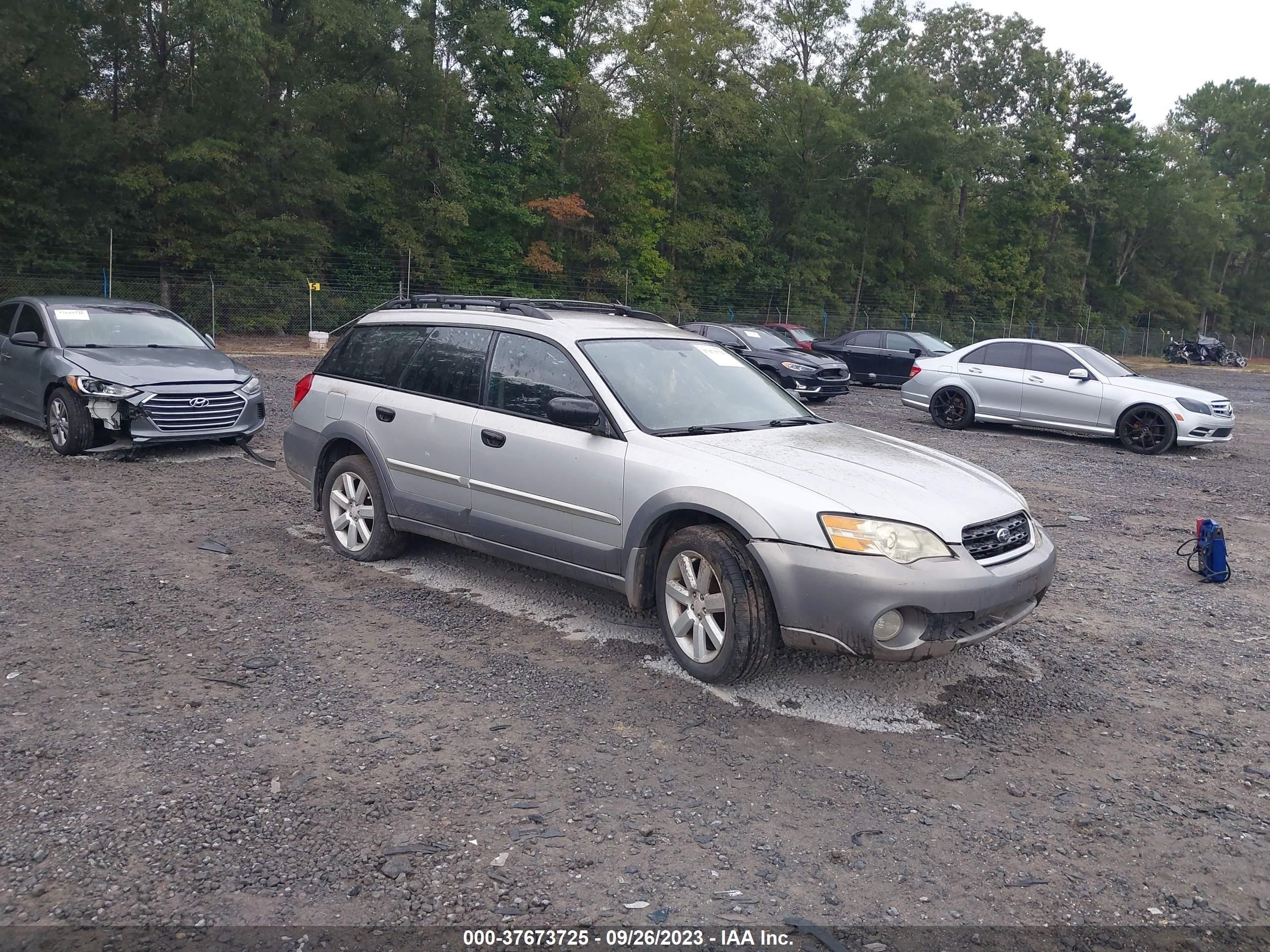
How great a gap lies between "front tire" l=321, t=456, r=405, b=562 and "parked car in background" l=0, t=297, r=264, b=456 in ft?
12.5

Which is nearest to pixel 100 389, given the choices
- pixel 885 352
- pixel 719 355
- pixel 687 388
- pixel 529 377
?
pixel 529 377

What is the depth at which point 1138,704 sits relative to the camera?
469cm

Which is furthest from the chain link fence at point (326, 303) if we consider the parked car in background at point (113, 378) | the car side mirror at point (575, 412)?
the car side mirror at point (575, 412)

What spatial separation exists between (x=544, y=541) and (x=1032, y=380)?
11.5 metres

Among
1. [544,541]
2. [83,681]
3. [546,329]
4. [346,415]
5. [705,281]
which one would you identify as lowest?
[83,681]

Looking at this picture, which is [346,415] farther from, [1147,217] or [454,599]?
[1147,217]

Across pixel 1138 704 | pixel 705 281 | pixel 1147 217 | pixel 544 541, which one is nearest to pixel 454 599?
pixel 544 541

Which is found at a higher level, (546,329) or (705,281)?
(705,281)

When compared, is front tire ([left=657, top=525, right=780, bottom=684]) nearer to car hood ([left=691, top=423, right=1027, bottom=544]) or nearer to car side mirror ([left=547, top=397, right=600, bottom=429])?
car hood ([left=691, top=423, right=1027, bottom=544])

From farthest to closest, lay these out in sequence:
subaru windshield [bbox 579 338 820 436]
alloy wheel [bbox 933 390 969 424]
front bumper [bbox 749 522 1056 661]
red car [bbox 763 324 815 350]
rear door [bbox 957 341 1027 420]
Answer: red car [bbox 763 324 815 350]
alloy wheel [bbox 933 390 969 424]
rear door [bbox 957 341 1027 420]
subaru windshield [bbox 579 338 820 436]
front bumper [bbox 749 522 1056 661]

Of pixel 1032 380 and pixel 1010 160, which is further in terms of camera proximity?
pixel 1010 160

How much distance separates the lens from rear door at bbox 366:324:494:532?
575 cm

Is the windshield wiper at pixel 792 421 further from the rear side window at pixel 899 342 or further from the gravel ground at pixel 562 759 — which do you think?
the rear side window at pixel 899 342

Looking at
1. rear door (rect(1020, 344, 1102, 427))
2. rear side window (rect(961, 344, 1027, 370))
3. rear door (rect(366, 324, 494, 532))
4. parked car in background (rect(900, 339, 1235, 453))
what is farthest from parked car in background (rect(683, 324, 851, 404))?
rear door (rect(366, 324, 494, 532))
